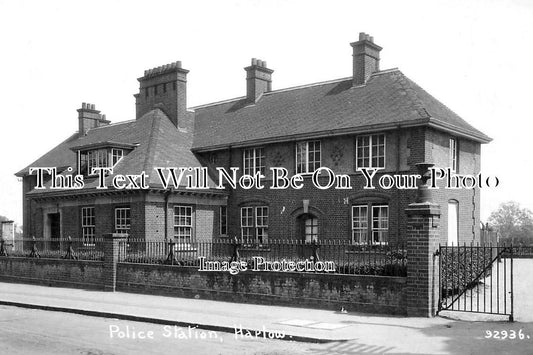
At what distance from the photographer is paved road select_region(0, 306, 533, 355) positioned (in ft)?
33.4

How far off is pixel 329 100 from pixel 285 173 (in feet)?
13.0

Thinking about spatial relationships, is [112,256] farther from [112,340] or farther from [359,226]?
[112,340]

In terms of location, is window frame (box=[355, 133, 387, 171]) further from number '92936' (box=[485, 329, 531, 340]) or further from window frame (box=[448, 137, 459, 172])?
number '92936' (box=[485, 329, 531, 340])

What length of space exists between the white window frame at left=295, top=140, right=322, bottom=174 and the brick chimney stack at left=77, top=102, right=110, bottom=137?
18293 millimetres

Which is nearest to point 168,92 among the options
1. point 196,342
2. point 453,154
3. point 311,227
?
point 311,227

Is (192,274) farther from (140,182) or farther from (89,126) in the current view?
(89,126)

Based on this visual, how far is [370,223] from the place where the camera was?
22.4 metres

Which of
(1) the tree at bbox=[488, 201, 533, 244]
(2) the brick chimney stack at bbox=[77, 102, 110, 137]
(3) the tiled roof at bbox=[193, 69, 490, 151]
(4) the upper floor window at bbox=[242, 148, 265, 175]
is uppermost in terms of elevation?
(2) the brick chimney stack at bbox=[77, 102, 110, 137]

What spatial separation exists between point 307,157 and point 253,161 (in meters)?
3.10

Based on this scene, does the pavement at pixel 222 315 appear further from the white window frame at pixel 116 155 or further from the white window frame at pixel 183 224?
the white window frame at pixel 116 155

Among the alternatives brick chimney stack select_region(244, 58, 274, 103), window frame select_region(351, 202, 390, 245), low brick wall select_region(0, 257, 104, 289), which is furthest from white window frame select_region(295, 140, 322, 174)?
low brick wall select_region(0, 257, 104, 289)

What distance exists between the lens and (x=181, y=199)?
83.8ft

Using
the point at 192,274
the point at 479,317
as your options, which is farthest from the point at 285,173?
the point at 479,317

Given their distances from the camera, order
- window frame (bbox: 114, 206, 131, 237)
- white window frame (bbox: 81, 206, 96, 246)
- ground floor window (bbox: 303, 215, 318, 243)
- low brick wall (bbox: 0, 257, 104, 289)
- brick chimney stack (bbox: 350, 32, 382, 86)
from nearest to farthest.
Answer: low brick wall (bbox: 0, 257, 104, 289) < ground floor window (bbox: 303, 215, 318, 243) < window frame (bbox: 114, 206, 131, 237) < brick chimney stack (bbox: 350, 32, 382, 86) < white window frame (bbox: 81, 206, 96, 246)
